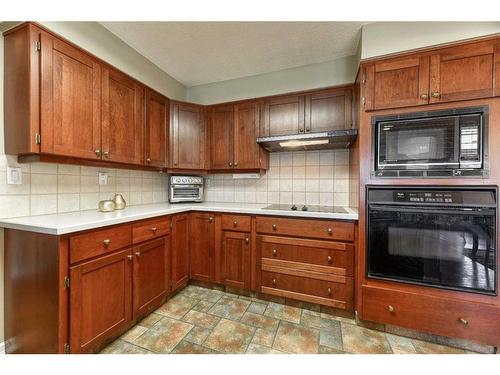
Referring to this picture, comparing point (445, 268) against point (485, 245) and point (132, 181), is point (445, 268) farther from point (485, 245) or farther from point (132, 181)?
point (132, 181)

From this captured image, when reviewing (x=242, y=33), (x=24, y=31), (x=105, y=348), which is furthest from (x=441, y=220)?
(x=24, y=31)

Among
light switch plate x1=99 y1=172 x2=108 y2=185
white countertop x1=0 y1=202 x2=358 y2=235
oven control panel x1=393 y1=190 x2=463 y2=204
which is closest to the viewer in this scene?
white countertop x1=0 y1=202 x2=358 y2=235

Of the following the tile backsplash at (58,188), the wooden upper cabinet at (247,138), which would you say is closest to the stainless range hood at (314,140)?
the wooden upper cabinet at (247,138)

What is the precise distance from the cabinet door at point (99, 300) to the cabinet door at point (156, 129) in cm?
104

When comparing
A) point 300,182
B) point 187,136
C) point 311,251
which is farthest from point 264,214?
point 187,136

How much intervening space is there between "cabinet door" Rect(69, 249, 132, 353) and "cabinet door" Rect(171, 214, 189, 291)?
0.49m

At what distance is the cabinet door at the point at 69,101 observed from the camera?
4.44ft

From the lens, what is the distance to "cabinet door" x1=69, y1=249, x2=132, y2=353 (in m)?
1.25

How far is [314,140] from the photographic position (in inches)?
79.6

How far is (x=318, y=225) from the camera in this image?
1.85 meters

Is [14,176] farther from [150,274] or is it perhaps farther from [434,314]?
[434,314]

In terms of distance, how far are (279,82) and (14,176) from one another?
248cm

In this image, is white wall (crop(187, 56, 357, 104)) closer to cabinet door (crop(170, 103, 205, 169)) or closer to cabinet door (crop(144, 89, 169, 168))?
cabinet door (crop(170, 103, 205, 169))

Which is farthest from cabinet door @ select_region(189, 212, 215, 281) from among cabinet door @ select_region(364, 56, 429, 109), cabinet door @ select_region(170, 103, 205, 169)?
cabinet door @ select_region(364, 56, 429, 109)
